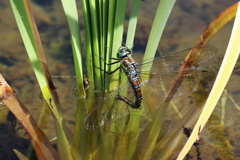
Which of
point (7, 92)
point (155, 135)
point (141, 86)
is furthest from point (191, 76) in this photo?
point (7, 92)

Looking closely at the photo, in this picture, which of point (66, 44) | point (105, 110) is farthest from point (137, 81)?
point (66, 44)

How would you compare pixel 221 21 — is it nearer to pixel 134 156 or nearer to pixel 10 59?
pixel 134 156

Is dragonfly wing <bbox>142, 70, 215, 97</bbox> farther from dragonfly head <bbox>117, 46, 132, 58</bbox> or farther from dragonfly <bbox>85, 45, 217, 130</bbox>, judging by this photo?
dragonfly head <bbox>117, 46, 132, 58</bbox>

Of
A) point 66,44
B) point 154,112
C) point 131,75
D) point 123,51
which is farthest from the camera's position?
point 66,44

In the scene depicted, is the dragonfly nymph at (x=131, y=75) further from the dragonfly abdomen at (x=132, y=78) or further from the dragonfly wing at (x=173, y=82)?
the dragonfly wing at (x=173, y=82)

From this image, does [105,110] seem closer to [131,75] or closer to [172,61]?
[131,75]

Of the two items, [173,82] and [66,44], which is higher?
[66,44]

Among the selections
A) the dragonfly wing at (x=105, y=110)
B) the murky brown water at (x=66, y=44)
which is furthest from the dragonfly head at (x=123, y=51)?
the murky brown water at (x=66, y=44)

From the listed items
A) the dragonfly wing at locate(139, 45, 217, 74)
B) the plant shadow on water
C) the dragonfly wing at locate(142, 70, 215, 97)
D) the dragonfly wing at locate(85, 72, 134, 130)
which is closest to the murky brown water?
the plant shadow on water
